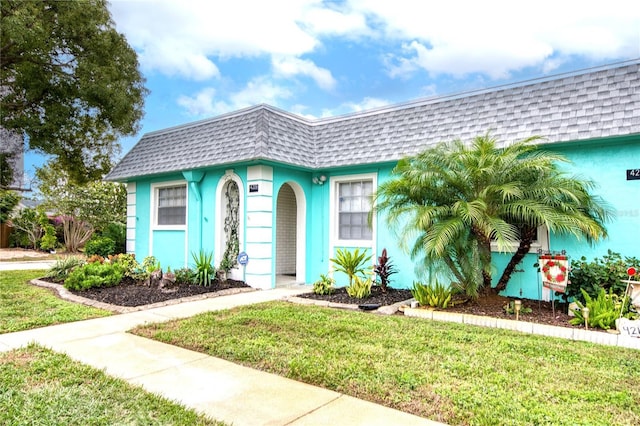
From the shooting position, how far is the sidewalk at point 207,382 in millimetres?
3164

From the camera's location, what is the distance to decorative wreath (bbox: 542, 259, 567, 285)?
6.23 m

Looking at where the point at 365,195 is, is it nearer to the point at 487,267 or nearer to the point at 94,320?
the point at 487,267

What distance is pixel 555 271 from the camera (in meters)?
6.30

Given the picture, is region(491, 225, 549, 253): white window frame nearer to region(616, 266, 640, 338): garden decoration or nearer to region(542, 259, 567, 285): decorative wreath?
region(542, 259, 567, 285): decorative wreath

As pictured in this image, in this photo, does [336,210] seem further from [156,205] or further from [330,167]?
[156,205]

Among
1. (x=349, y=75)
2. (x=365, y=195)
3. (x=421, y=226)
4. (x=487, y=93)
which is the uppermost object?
(x=349, y=75)

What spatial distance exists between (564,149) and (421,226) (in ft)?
10.3

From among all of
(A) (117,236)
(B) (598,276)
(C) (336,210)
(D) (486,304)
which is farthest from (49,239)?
(B) (598,276)

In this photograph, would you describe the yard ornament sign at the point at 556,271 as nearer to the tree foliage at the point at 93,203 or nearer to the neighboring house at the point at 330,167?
the neighboring house at the point at 330,167

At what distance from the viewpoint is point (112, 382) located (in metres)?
3.75

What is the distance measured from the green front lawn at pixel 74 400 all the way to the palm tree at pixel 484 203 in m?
4.32

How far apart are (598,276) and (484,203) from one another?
76.6 inches

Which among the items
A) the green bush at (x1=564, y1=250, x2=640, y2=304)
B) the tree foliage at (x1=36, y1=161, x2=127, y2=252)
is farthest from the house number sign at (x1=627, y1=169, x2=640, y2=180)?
the tree foliage at (x1=36, y1=161, x2=127, y2=252)

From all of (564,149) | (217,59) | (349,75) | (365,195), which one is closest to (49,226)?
(217,59)
